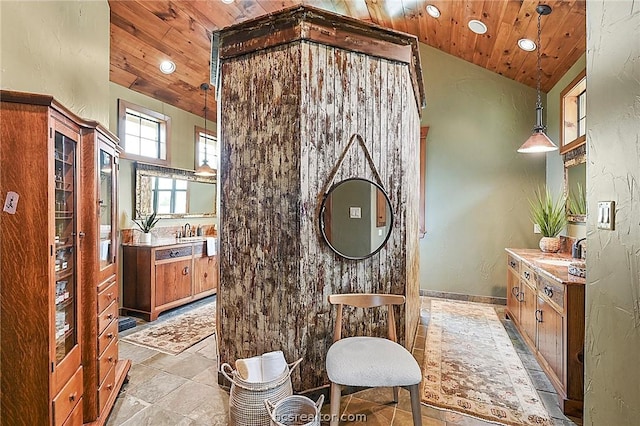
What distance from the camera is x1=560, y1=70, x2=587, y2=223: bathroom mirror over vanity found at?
3.23 m

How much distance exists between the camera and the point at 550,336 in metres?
2.37

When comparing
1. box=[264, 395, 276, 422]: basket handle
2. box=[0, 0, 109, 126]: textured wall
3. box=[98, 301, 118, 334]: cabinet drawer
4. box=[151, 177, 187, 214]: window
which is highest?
box=[0, 0, 109, 126]: textured wall

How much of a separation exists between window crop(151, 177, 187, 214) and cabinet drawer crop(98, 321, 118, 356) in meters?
2.47

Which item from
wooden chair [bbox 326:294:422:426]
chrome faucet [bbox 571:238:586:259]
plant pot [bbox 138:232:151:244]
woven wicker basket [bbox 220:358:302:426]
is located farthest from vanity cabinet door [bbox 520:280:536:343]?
plant pot [bbox 138:232:151:244]

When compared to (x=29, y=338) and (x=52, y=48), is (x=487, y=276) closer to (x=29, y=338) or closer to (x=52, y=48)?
(x=29, y=338)

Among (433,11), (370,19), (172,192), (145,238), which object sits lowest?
(145,238)

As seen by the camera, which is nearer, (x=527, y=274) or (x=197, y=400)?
(x=197, y=400)

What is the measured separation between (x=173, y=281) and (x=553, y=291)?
3.91 metres

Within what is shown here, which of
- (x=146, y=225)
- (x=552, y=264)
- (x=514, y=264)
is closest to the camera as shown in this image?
(x=552, y=264)

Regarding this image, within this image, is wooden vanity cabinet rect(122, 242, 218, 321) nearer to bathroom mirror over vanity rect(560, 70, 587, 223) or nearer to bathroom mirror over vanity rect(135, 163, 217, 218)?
bathroom mirror over vanity rect(135, 163, 217, 218)

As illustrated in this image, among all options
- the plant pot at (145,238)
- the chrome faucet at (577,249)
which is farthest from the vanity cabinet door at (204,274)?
the chrome faucet at (577,249)

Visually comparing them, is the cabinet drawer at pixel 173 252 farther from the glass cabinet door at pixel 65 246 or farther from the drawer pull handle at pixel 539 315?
the drawer pull handle at pixel 539 315

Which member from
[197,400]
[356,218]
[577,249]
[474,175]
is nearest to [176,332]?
[197,400]

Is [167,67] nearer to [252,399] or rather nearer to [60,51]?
[60,51]
